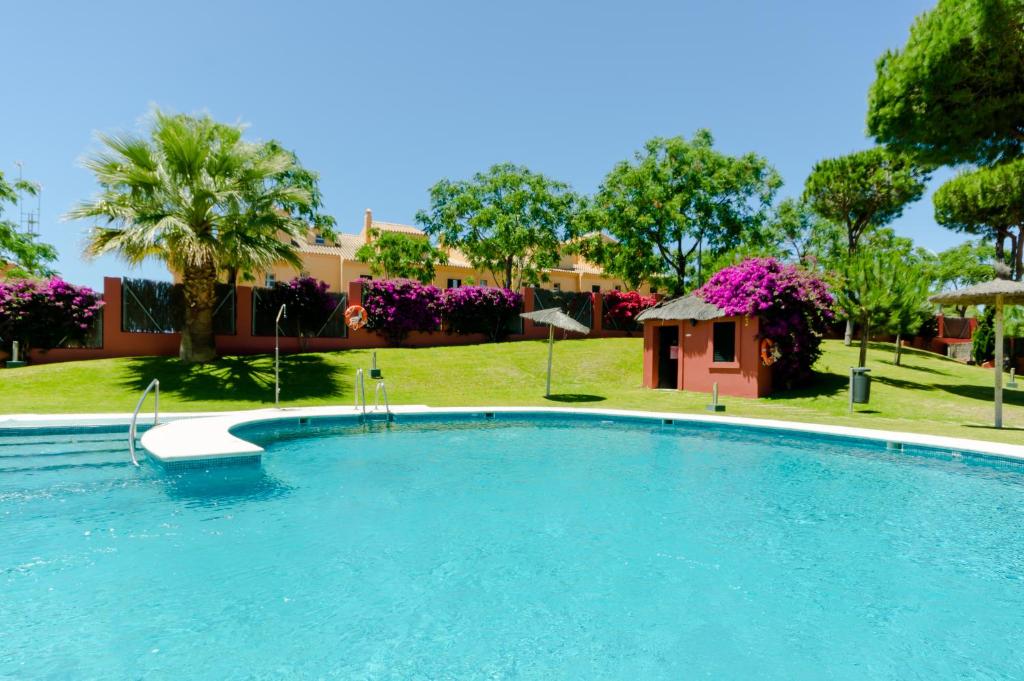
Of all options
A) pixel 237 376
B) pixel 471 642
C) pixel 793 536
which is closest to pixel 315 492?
pixel 471 642

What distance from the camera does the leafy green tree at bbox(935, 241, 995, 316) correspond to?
4016 cm

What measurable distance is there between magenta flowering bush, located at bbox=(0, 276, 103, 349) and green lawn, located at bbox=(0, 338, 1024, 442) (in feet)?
5.98

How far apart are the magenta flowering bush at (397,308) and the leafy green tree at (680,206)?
12.4 metres

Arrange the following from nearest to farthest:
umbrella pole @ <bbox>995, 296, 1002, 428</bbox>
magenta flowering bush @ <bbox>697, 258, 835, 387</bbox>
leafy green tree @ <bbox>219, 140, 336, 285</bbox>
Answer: umbrella pole @ <bbox>995, 296, 1002, 428</bbox> → leafy green tree @ <bbox>219, 140, 336, 285</bbox> → magenta flowering bush @ <bbox>697, 258, 835, 387</bbox>

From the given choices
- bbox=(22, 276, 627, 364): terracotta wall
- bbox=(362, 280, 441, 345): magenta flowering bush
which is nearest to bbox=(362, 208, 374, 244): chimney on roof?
bbox=(362, 280, 441, 345): magenta flowering bush

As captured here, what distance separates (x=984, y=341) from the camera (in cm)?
2795

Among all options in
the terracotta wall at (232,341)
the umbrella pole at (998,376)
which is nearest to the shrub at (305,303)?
the terracotta wall at (232,341)

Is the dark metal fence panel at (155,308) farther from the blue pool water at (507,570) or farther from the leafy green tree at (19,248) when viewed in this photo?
the leafy green tree at (19,248)

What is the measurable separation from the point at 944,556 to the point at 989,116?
17419 millimetres

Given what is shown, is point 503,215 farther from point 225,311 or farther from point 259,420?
point 259,420

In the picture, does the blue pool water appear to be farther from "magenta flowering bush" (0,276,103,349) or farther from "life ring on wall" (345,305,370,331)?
"life ring on wall" (345,305,370,331)

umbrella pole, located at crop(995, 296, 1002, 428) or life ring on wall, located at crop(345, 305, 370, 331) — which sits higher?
life ring on wall, located at crop(345, 305, 370, 331)

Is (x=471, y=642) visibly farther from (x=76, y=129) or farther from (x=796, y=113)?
(x=796, y=113)

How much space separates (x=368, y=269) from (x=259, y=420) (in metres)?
29.3
